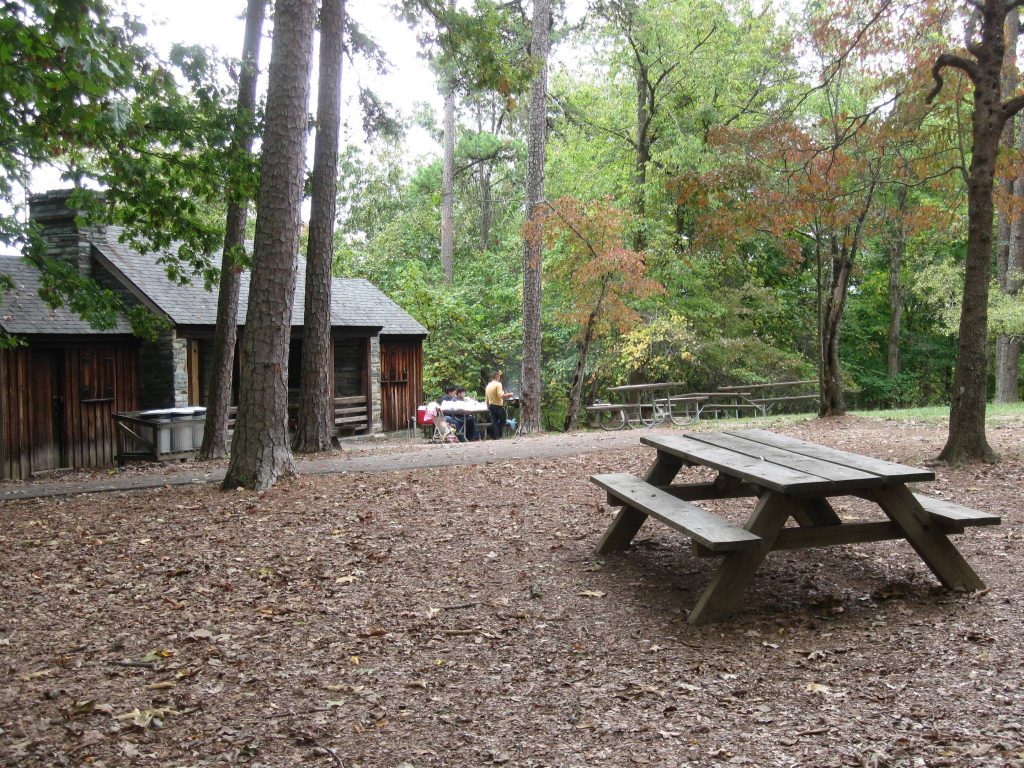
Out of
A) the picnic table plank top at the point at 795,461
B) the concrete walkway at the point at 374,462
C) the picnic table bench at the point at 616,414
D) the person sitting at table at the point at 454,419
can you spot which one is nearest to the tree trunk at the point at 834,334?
the concrete walkway at the point at 374,462

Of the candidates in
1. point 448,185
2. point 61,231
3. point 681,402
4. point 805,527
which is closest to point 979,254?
point 805,527

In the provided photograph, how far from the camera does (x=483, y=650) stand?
13.8ft

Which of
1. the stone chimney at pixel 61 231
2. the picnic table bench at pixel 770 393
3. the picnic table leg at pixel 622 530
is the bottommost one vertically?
the picnic table leg at pixel 622 530

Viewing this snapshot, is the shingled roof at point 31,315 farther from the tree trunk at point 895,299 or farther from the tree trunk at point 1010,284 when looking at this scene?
the tree trunk at point 895,299

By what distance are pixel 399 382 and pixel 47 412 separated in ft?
30.4

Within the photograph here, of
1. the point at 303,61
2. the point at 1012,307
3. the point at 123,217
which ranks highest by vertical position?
the point at 303,61

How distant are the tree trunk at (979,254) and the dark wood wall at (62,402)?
14548mm

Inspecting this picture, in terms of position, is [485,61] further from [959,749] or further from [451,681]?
[959,749]

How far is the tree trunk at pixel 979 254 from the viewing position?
8.48m

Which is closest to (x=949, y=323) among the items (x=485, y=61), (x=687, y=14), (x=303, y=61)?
(x=687, y=14)

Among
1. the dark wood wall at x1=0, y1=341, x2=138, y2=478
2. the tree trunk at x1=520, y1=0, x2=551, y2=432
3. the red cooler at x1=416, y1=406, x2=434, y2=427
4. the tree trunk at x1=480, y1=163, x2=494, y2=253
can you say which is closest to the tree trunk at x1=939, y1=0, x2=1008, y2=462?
the tree trunk at x1=520, y1=0, x2=551, y2=432

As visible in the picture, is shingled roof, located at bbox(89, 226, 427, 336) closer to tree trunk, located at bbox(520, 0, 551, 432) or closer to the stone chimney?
the stone chimney

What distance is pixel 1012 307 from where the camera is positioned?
16.1m

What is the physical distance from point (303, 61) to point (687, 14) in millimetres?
18348
